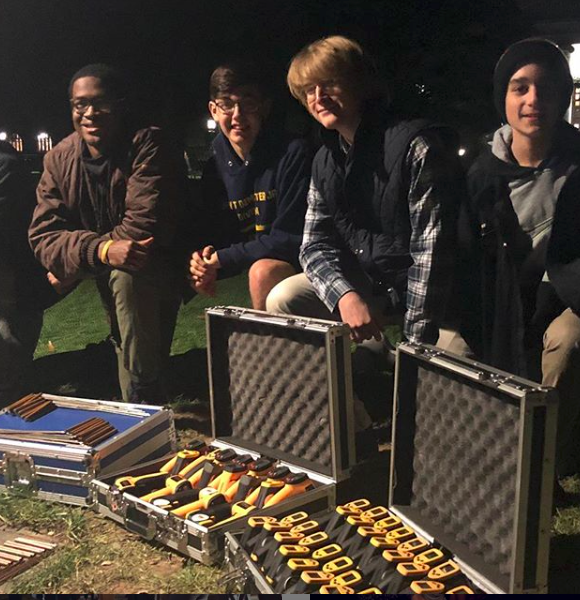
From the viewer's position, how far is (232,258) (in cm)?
312

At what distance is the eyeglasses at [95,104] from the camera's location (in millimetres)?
3199

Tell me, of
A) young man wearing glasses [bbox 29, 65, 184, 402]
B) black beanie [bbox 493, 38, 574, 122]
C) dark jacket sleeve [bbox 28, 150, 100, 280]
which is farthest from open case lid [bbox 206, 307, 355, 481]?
black beanie [bbox 493, 38, 574, 122]

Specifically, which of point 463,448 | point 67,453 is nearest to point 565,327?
point 463,448

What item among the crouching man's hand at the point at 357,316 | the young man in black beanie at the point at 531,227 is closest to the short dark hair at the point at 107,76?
the crouching man's hand at the point at 357,316

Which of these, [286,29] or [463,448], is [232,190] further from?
[463,448]

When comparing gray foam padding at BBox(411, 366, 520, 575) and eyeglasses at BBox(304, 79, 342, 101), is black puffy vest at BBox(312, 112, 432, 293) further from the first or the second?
gray foam padding at BBox(411, 366, 520, 575)

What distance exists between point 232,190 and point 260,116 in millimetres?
338

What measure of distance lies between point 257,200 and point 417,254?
0.77 m

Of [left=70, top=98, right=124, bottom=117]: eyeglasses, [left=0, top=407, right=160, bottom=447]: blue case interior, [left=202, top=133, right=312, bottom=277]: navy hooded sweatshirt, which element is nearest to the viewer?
[left=202, top=133, right=312, bottom=277]: navy hooded sweatshirt

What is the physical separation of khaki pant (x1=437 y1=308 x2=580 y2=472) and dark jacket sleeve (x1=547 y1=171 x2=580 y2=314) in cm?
7

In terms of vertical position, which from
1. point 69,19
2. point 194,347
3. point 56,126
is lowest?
point 194,347

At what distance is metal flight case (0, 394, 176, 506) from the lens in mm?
2848

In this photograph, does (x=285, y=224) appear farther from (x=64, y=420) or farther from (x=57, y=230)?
(x=64, y=420)

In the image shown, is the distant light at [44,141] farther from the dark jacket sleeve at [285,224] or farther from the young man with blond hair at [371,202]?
the young man with blond hair at [371,202]
